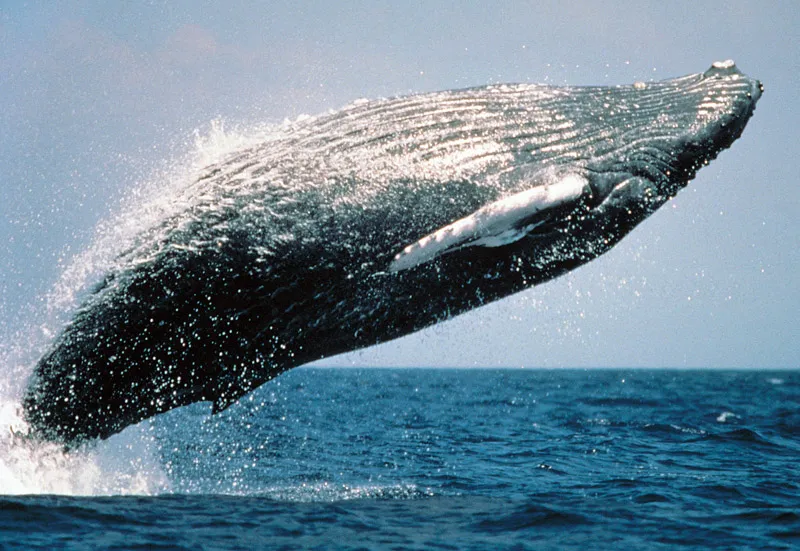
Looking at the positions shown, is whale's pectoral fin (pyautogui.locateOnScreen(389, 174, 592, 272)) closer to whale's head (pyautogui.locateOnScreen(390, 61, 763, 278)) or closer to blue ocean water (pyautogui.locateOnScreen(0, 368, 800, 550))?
whale's head (pyautogui.locateOnScreen(390, 61, 763, 278))

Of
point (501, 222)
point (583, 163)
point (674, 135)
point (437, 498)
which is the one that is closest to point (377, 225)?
point (501, 222)

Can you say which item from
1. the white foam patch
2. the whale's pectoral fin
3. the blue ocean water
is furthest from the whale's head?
the white foam patch

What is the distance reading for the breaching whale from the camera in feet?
18.2

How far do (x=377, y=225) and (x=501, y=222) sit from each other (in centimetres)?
84

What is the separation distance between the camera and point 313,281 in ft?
18.7

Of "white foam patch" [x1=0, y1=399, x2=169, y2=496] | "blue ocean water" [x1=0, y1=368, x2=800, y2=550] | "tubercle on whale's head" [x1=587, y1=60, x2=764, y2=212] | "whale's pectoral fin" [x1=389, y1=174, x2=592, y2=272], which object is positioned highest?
"tubercle on whale's head" [x1=587, y1=60, x2=764, y2=212]

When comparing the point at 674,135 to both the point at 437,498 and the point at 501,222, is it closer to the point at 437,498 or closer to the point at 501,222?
the point at 501,222

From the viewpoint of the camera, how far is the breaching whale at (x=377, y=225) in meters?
5.55

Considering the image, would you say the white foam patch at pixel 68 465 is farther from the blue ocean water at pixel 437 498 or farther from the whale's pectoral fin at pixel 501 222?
the whale's pectoral fin at pixel 501 222

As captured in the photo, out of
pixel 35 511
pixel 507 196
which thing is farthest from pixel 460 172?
pixel 35 511

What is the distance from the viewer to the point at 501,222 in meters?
5.38

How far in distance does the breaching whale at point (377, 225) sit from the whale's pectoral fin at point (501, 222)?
1 cm

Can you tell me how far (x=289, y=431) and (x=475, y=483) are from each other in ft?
25.9

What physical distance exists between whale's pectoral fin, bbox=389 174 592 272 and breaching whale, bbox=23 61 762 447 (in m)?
0.01
